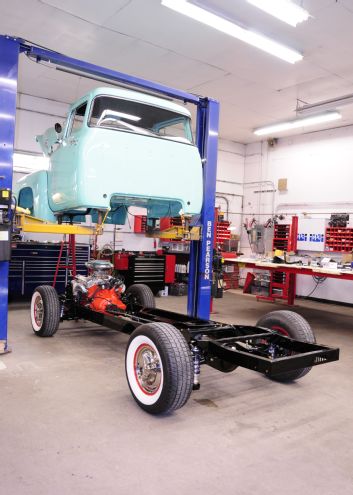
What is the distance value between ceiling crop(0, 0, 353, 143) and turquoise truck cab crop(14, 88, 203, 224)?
2.12 metres

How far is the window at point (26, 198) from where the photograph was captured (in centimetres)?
634

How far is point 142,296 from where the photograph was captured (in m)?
6.57

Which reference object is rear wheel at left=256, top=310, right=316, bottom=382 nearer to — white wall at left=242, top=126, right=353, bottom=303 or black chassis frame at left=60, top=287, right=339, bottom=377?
black chassis frame at left=60, top=287, right=339, bottom=377

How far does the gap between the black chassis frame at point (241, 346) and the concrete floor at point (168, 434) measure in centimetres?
44

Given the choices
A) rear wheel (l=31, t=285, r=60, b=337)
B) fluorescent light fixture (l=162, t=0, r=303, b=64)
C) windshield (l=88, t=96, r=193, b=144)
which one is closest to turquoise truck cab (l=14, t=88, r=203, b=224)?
windshield (l=88, t=96, r=193, b=144)

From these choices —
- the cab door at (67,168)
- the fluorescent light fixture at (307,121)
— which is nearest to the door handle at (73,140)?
the cab door at (67,168)

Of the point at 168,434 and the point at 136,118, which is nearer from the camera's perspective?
the point at 168,434

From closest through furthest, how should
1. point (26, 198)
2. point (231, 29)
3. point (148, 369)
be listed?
1. point (148, 369)
2. point (231, 29)
3. point (26, 198)

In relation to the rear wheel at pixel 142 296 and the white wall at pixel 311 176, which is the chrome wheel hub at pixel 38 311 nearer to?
the rear wheel at pixel 142 296

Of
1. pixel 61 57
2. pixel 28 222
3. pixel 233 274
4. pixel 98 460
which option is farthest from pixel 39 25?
pixel 233 274

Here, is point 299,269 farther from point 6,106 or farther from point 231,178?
point 231,178

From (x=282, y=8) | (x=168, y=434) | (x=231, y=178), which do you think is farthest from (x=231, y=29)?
(x=231, y=178)

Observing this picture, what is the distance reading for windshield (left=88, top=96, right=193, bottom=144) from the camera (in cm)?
473

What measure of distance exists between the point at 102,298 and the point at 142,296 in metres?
0.93
